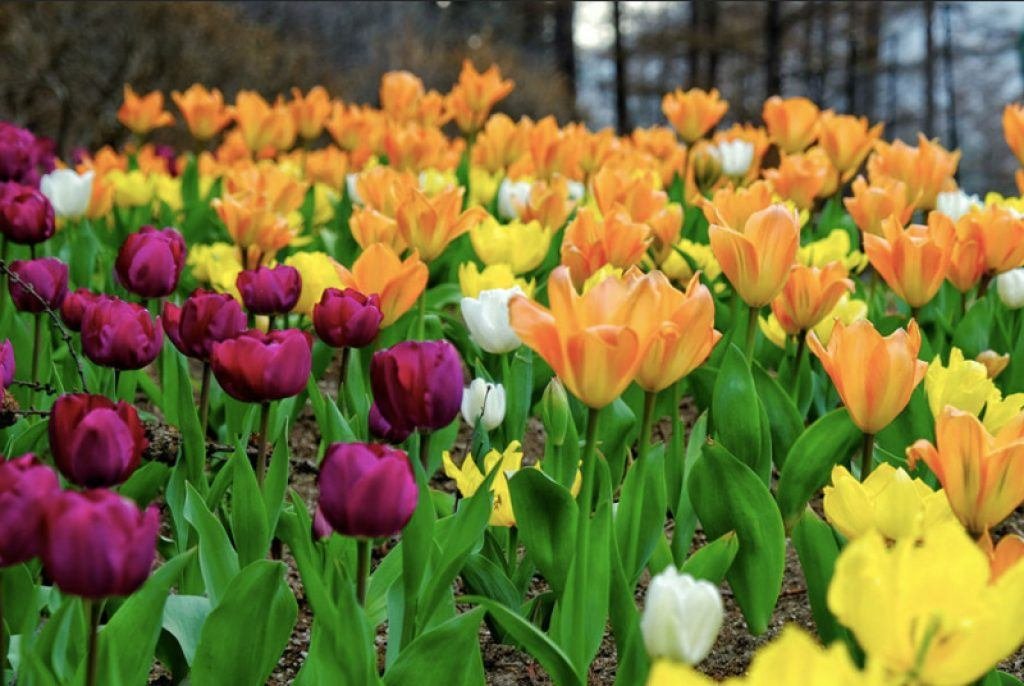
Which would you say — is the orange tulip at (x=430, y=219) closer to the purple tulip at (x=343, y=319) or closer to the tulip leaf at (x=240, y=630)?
the purple tulip at (x=343, y=319)

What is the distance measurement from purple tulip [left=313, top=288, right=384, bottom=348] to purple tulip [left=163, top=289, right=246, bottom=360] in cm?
12

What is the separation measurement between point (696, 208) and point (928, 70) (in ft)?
47.4

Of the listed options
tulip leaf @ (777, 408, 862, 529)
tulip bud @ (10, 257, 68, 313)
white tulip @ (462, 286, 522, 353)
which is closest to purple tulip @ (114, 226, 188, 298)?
tulip bud @ (10, 257, 68, 313)

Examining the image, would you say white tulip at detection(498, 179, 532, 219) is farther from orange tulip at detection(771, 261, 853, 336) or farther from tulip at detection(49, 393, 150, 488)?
tulip at detection(49, 393, 150, 488)

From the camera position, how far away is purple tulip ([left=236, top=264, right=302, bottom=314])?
6.16ft

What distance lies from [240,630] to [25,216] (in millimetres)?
1304

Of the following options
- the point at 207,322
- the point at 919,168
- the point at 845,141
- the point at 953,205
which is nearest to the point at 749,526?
the point at 207,322

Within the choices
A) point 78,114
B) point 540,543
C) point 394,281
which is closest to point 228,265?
point 394,281

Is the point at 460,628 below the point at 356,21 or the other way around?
below

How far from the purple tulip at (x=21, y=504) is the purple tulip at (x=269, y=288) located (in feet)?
3.19

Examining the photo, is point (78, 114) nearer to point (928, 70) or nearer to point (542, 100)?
point (542, 100)

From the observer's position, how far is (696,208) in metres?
3.82

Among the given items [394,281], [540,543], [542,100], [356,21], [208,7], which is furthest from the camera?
[356,21]

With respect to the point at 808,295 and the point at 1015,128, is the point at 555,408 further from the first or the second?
the point at 1015,128
